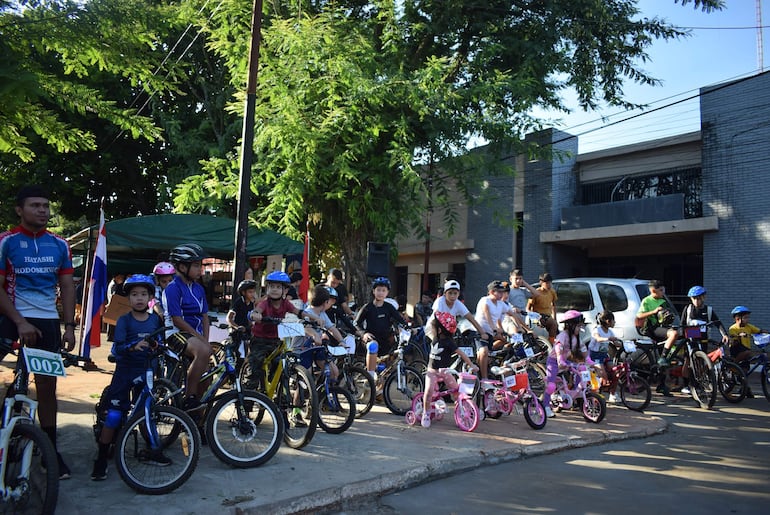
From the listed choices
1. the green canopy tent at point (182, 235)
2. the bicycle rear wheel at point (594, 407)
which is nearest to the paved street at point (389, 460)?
the bicycle rear wheel at point (594, 407)

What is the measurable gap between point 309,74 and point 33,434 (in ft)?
33.1

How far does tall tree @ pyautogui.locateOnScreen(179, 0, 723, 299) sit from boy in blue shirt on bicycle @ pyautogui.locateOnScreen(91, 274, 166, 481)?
7.31 meters

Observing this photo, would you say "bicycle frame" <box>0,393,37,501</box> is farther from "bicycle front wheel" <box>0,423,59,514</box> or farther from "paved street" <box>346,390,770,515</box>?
"paved street" <box>346,390,770,515</box>

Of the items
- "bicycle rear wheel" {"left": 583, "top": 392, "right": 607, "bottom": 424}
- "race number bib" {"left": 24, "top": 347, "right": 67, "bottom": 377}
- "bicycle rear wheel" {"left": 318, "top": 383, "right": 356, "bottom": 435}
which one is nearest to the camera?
"race number bib" {"left": 24, "top": 347, "right": 67, "bottom": 377}

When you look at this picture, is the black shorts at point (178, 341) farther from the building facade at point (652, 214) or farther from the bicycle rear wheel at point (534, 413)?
the building facade at point (652, 214)

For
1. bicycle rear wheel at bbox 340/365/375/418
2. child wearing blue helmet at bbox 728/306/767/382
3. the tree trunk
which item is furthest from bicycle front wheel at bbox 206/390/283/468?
the tree trunk

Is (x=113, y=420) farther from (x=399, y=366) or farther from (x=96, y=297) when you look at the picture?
(x=399, y=366)

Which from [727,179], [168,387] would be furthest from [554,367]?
[727,179]

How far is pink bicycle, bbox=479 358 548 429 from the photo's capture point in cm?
726

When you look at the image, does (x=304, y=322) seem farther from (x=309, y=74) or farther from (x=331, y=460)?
(x=309, y=74)

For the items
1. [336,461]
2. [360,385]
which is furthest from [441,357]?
[336,461]

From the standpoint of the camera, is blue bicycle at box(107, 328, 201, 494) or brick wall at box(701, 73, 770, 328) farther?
brick wall at box(701, 73, 770, 328)

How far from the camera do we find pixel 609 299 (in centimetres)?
1155

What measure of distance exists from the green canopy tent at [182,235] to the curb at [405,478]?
6.80 m
